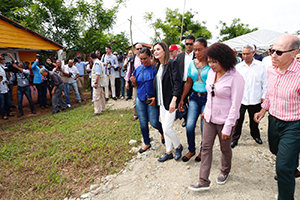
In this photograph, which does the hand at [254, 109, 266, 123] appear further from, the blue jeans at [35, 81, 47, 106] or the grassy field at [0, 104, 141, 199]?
the blue jeans at [35, 81, 47, 106]

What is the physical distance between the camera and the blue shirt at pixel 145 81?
3.45m

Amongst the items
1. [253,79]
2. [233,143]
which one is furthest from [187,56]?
[233,143]

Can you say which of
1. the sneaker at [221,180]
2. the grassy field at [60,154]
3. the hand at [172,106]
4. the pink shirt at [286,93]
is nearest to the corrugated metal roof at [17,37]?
the grassy field at [60,154]

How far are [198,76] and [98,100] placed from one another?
4.74m

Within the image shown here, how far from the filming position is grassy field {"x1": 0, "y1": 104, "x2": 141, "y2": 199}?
326 centimetres

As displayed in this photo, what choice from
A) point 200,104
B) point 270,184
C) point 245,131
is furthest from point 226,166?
point 245,131

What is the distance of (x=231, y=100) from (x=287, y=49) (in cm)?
75

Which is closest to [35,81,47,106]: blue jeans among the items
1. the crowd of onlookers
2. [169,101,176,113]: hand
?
the crowd of onlookers

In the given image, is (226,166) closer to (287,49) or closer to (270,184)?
(270,184)

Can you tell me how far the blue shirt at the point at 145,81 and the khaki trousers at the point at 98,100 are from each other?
11.7ft

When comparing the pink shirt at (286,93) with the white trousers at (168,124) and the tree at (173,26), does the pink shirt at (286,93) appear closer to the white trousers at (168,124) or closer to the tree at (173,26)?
the white trousers at (168,124)

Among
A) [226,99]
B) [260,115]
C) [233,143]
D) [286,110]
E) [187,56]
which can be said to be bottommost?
[233,143]

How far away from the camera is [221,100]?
226 cm

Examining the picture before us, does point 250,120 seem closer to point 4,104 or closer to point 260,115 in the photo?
point 260,115
